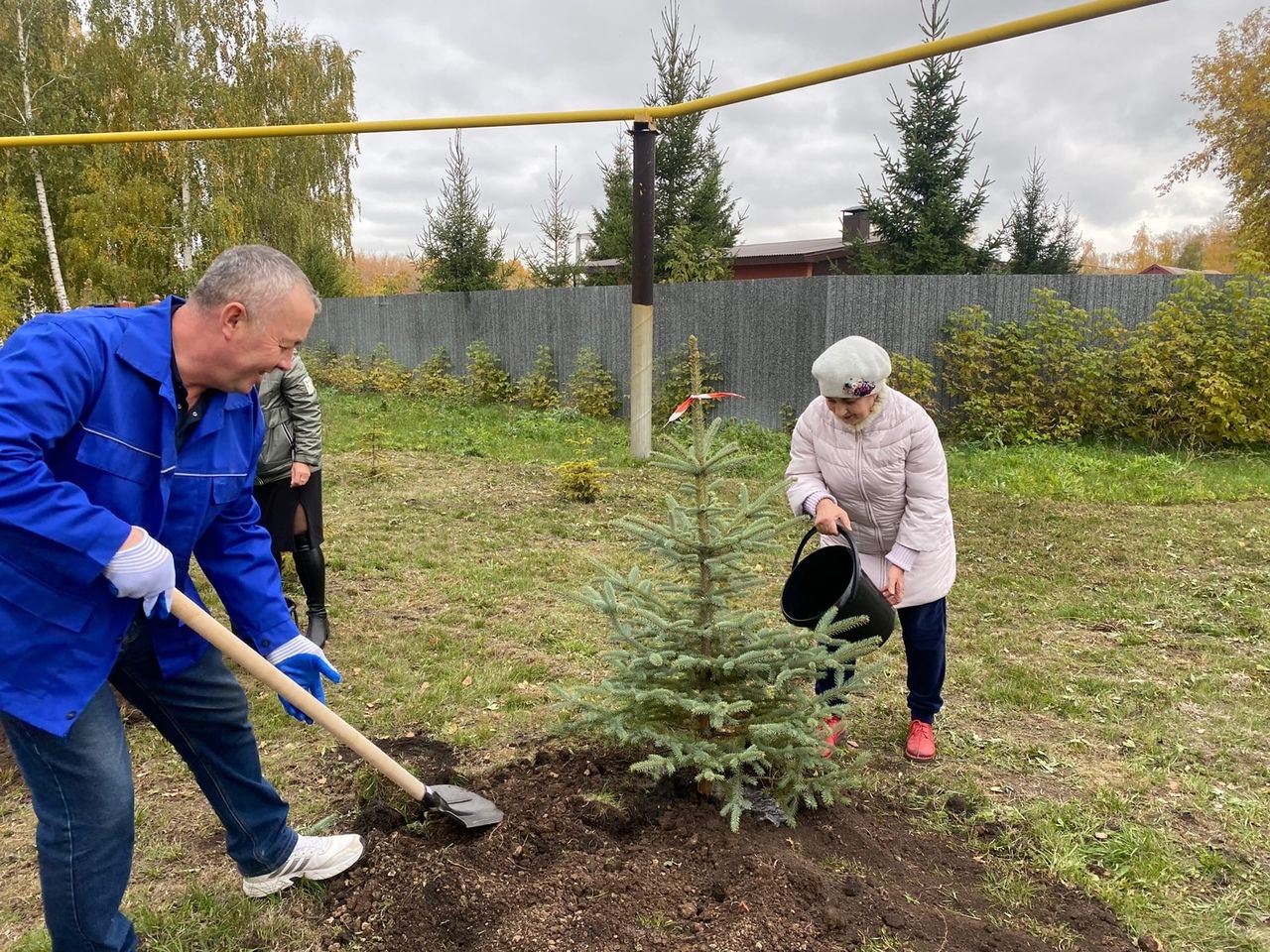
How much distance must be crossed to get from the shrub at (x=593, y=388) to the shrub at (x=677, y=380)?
3.21ft

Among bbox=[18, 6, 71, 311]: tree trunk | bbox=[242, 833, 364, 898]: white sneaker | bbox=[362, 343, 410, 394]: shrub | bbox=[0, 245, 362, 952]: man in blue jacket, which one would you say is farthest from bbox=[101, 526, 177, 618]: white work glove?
bbox=[18, 6, 71, 311]: tree trunk

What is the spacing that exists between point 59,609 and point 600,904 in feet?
4.89

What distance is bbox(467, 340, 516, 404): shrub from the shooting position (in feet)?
53.3

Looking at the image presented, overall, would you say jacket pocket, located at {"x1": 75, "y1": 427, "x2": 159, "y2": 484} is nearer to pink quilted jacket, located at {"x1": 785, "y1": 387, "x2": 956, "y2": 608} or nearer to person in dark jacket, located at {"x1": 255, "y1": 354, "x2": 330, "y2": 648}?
pink quilted jacket, located at {"x1": 785, "y1": 387, "x2": 956, "y2": 608}

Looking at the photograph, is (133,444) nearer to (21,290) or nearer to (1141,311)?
(1141,311)

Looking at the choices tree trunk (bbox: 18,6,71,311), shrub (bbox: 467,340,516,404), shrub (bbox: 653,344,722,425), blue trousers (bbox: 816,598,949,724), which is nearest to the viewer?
blue trousers (bbox: 816,598,949,724)

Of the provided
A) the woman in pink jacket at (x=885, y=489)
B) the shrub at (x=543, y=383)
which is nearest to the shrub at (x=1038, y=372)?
the shrub at (x=543, y=383)

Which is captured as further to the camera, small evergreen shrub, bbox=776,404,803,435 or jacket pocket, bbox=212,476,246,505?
small evergreen shrub, bbox=776,404,803,435

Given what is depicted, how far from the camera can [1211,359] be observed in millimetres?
10031

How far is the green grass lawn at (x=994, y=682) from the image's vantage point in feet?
8.61

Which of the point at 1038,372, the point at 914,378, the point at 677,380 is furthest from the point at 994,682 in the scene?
the point at 677,380

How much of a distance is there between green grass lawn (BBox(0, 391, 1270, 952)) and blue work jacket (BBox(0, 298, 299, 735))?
3.38 ft

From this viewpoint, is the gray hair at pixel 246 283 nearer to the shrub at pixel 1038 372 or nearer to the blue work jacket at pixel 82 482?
the blue work jacket at pixel 82 482

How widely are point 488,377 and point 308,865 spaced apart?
1432cm
